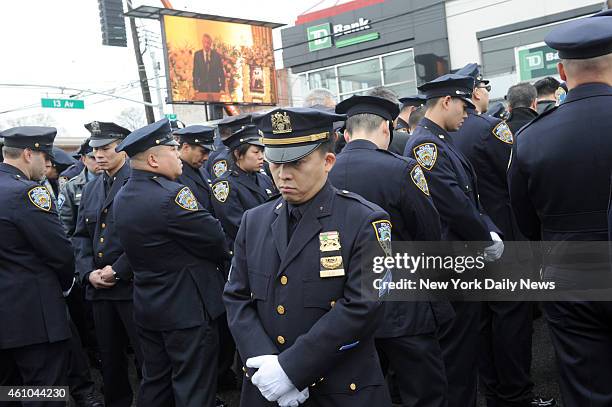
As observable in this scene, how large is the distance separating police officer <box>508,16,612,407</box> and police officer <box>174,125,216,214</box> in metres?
3.15

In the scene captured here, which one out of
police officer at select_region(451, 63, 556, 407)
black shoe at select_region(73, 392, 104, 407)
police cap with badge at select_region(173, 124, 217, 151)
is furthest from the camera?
police cap with badge at select_region(173, 124, 217, 151)

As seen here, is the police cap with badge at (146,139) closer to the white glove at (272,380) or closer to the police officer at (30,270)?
the police officer at (30,270)

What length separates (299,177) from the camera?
7.77 feet

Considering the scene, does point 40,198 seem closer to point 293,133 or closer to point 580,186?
point 293,133

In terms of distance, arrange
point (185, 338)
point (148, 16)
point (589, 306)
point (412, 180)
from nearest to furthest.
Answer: point (589, 306) < point (412, 180) < point (185, 338) < point (148, 16)

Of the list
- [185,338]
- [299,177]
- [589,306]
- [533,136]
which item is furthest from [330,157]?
[185,338]

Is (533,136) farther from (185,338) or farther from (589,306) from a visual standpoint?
(185,338)

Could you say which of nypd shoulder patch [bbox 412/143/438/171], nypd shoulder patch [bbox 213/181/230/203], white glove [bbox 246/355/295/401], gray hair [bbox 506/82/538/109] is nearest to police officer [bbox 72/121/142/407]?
nypd shoulder patch [bbox 213/181/230/203]

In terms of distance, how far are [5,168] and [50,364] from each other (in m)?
1.36

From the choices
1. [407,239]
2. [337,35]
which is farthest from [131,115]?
[407,239]

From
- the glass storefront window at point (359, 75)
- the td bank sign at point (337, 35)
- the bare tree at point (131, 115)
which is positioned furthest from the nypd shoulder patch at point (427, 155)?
the bare tree at point (131, 115)

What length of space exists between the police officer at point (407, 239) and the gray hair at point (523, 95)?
102 inches

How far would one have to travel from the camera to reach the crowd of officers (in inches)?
91.3

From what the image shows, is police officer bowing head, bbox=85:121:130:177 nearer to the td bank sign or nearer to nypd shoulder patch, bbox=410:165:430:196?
nypd shoulder patch, bbox=410:165:430:196
